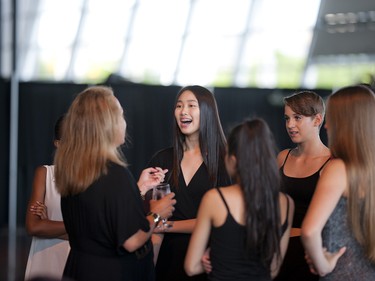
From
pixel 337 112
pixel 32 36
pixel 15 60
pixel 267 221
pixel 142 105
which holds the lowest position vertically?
pixel 267 221

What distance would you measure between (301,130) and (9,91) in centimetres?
676

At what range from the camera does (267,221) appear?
254 cm

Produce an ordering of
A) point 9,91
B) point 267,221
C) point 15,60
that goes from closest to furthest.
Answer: point 267,221
point 9,91
point 15,60

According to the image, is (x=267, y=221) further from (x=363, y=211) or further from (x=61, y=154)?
(x=61, y=154)

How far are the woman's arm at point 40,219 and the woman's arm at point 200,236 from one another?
924 mm

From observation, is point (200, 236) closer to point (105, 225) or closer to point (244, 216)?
point (244, 216)

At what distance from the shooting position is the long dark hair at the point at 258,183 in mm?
2512

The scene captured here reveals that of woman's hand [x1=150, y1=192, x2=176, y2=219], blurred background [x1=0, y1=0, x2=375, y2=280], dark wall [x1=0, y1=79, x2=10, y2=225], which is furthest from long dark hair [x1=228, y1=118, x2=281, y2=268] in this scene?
dark wall [x1=0, y1=79, x2=10, y2=225]

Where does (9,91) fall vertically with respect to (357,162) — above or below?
above

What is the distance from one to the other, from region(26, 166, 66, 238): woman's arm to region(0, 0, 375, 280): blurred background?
6352 millimetres

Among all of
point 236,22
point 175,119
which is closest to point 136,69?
point 236,22

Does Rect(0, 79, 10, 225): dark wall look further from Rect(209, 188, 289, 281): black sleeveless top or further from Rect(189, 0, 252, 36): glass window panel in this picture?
Rect(209, 188, 289, 281): black sleeveless top

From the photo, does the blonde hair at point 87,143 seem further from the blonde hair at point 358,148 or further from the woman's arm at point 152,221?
the blonde hair at point 358,148

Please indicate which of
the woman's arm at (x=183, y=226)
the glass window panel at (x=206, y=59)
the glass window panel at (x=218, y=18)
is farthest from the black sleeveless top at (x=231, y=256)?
the glass window panel at (x=218, y=18)
